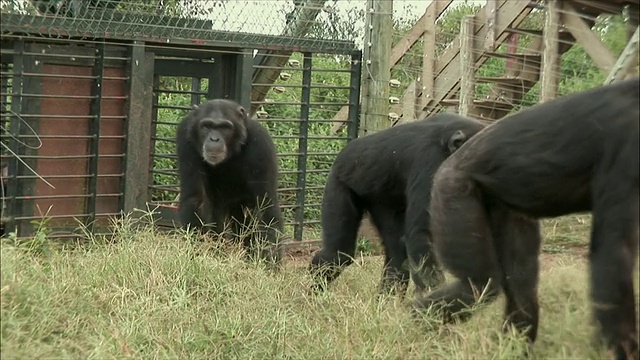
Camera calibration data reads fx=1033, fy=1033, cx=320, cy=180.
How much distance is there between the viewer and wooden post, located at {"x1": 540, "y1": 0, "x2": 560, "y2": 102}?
9250mm

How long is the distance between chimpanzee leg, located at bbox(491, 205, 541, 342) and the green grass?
0.10 m

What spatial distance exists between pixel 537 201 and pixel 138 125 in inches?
204

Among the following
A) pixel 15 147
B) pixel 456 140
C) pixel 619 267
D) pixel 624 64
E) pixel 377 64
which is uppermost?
pixel 377 64

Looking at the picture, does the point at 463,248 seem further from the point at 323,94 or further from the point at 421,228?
the point at 323,94

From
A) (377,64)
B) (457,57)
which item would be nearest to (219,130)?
(377,64)

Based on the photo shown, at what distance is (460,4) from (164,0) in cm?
669

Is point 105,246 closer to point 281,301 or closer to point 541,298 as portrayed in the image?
point 281,301

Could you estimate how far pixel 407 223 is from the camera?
24.8 feet

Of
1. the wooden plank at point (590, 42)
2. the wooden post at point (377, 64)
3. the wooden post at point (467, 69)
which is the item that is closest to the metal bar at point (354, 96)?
the wooden post at point (377, 64)

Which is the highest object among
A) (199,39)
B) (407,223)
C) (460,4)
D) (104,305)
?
(460,4)

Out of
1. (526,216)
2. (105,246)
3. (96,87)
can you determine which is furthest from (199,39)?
(526,216)

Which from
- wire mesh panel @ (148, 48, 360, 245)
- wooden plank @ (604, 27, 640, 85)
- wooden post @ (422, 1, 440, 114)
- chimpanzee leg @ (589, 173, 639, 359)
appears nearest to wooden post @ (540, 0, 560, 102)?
wooden plank @ (604, 27, 640, 85)

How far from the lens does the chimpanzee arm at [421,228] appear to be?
7.29 m

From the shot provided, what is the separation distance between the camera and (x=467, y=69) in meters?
11.2
